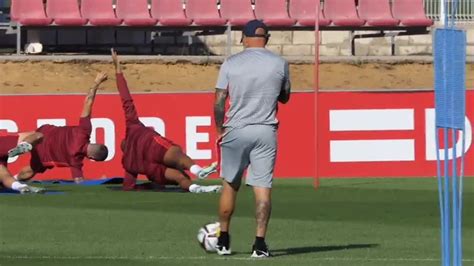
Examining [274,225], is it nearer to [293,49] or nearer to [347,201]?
[347,201]

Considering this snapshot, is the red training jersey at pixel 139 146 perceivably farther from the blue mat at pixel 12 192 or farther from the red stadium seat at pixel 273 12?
the red stadium seat at pixel 273 12

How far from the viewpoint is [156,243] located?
12711mm

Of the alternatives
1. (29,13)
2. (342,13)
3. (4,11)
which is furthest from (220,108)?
(4,11)

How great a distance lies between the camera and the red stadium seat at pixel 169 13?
3225 cm

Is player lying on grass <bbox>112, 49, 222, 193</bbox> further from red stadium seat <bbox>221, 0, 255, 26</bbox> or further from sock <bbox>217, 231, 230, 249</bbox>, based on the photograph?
red stadium seat <bbox>221, 0, 255, 26</bbox>

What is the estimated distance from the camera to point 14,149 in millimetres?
18328

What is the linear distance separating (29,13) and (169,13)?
10.3 feet

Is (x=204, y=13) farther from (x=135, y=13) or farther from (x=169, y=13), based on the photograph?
(x=135, y=13)

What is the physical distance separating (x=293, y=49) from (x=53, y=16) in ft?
19.1

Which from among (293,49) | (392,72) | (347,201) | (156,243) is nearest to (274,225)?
(156,243)

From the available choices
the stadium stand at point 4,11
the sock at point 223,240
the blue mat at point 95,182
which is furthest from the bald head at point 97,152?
the stadium stand at point 4,11

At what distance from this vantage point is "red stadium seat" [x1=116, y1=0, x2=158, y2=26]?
32125mm

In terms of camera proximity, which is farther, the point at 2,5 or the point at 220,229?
the point at 2,5

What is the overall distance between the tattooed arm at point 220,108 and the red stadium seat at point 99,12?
66.2 ft
